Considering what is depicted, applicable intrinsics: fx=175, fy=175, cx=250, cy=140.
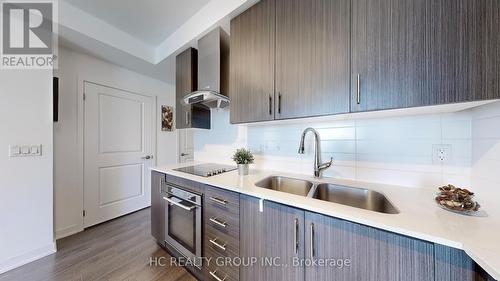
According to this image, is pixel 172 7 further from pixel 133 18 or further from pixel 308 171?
pixel 308 171

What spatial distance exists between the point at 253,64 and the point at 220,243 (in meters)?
1.31

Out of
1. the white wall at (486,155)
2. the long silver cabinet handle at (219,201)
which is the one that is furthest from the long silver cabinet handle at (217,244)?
the white wall at (486,155)

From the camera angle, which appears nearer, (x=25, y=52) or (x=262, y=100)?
(x=262, y=100)

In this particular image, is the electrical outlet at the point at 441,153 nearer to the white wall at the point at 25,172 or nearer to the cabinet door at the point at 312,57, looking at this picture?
the cabinet door at the point at 312,57

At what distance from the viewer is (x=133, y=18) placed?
1843 millimetres

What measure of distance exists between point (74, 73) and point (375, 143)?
3266mm

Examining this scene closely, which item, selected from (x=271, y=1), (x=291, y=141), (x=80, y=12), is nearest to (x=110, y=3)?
(x=80, y=12)

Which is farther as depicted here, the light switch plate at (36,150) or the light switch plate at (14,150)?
the light switch plate at (36,150)

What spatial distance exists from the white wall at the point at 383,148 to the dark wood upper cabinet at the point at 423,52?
38 cm

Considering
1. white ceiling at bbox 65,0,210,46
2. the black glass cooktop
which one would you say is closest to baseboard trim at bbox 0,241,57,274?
the black glass cooktop

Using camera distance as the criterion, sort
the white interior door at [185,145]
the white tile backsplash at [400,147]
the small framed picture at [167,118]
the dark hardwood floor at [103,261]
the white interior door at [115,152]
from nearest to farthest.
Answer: the white tile backsplash at [400,147]
the dark hardwood floor at [103,261]
the white interior door at [115,152]
the small framed picture at [167,118]
the white interior door at [185,145]

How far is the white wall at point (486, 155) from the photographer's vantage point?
2.45ft

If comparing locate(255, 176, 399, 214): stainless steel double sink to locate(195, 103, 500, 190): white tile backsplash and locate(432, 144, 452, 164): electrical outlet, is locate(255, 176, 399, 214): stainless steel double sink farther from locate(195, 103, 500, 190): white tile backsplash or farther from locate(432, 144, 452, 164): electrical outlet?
locate(432, 144, 452, 164): electrical outlet

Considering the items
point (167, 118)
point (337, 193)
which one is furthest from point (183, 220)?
point (167, 118)
